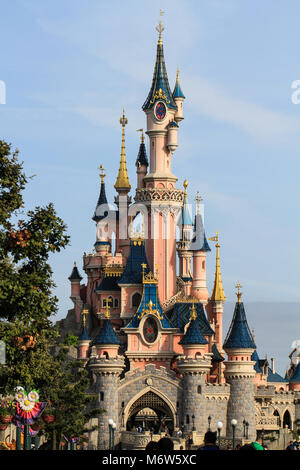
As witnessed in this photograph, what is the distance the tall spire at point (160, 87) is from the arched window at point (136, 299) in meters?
13.2

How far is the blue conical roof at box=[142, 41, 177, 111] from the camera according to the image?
266 ft

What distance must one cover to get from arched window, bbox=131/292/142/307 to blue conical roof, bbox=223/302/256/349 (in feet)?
22.9

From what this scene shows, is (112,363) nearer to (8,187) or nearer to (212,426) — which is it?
(212,426)

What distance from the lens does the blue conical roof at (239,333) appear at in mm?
73750

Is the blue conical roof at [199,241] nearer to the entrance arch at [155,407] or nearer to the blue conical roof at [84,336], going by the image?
the blue conical roof at [84,336]

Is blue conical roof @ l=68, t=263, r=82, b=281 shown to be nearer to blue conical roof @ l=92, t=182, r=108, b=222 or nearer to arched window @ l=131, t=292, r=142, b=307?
blue conical roof @ l=92, t=182, r=108, b=222

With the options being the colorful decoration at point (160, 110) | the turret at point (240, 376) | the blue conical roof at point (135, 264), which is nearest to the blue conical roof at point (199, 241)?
the blue conical roof at point (135, 264)

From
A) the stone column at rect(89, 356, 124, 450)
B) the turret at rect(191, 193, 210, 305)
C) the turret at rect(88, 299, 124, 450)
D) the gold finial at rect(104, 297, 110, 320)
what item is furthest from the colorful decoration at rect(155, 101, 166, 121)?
the stone column at rect(89, 356, 124, 450)

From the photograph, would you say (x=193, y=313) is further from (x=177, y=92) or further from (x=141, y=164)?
(x=177, y=92)

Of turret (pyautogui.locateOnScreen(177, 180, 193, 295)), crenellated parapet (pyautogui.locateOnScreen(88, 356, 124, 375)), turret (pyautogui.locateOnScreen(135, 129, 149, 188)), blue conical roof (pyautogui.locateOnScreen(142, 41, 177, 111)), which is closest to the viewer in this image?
crenellated parapet (pyautogui.locateOnScreen(88, 356, 124, 375))

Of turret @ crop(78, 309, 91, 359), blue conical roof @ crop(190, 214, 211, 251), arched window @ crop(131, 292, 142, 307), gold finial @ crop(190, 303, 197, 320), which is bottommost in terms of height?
turret @ crop(78, 309, 91, 359)

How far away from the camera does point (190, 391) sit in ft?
234
